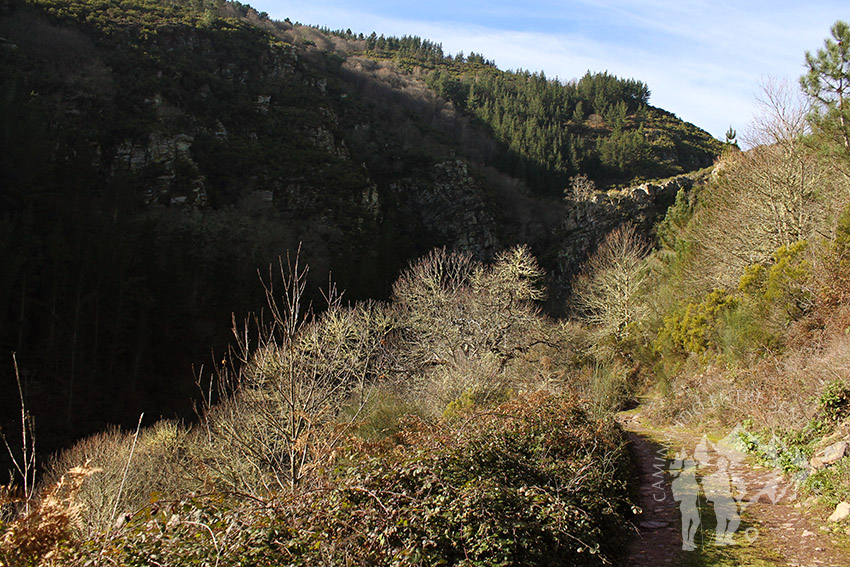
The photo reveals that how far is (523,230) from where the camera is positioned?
61000 millimetres

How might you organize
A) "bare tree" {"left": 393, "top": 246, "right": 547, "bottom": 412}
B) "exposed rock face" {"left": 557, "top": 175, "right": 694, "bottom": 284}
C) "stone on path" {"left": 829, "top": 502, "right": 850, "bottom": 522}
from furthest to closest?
"exposed rock face" {"left": 557, "top": 175, "right": 694, "bottom": 284} → "bare tree" {"left": 393, "top": 246, "right": 547, "bottom": 412} → "stone on path" {"left": 829, "top": 502, "right": 850, "bottom": 522}

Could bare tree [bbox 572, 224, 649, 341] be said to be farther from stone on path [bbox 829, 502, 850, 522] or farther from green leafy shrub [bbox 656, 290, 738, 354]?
stone on path [bbox 829, 502, 850, 522]

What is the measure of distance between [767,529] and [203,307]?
33384 millimetres

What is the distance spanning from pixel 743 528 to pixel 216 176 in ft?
162

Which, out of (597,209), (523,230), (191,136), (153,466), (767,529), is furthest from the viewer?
(523,230)

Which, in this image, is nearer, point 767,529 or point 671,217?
point 767,529

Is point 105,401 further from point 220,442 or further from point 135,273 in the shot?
point 220,442

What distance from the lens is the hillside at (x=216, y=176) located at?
2767cm

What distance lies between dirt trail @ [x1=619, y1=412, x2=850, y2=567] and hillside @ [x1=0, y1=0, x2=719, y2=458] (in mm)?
25422

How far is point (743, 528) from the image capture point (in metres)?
5.53

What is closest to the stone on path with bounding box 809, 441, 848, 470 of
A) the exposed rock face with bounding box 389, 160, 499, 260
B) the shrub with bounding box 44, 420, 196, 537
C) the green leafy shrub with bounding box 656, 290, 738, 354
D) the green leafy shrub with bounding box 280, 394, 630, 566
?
the green leafy shrub with bounding box 280, 394, 630, 566

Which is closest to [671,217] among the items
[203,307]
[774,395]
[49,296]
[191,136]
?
[774,395]

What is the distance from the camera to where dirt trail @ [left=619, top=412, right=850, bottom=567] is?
475cm

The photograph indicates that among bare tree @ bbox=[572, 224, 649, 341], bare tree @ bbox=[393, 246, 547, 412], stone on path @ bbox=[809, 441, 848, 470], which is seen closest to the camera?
stone on path @ bbox=[809, 441, 848, 470]
